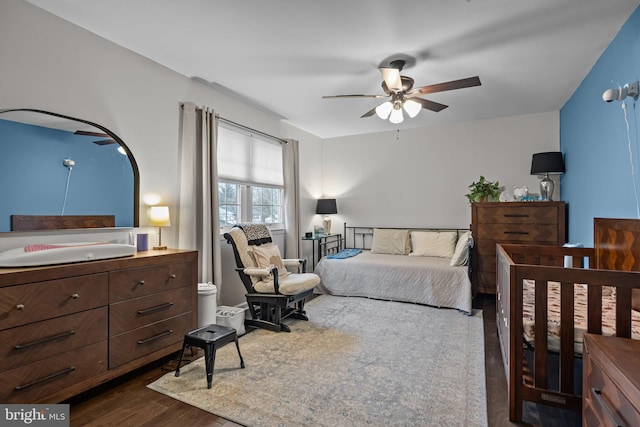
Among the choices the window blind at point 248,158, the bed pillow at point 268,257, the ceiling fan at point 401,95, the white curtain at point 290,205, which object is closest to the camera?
the ceiling fan at point 401,95

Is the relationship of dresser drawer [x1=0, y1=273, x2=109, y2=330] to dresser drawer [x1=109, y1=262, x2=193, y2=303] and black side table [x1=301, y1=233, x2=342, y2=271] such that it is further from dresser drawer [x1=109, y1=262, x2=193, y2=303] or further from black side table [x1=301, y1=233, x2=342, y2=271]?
black side table [x1=301, y1=233, x2=342, y2=271]

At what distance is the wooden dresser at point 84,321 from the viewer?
5.32ft

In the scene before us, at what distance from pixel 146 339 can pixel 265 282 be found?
1171 mm

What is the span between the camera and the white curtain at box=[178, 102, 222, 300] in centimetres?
299

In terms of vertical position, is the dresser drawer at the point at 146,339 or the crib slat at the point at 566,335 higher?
the crib slat at the point at 566,335

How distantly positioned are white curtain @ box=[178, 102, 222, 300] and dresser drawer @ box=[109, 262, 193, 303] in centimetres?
53

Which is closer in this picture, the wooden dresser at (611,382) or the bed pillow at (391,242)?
the wooden dresser at (611,382)

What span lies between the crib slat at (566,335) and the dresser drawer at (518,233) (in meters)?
2.52

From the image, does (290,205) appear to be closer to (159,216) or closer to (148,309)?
(159,216)

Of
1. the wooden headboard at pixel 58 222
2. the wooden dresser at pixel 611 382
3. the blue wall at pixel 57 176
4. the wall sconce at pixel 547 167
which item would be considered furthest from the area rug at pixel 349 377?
the wall sconce at pixel 547 167

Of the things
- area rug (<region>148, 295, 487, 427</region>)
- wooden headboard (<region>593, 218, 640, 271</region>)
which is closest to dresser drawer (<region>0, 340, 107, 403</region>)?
area rug (<region>148, 295, 487, 427</region>)

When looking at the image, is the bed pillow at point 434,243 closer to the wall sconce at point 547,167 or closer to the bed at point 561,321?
the wall sconce at point 547,167

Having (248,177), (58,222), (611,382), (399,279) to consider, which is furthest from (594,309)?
(248,177)

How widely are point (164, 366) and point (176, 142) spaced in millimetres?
1974
